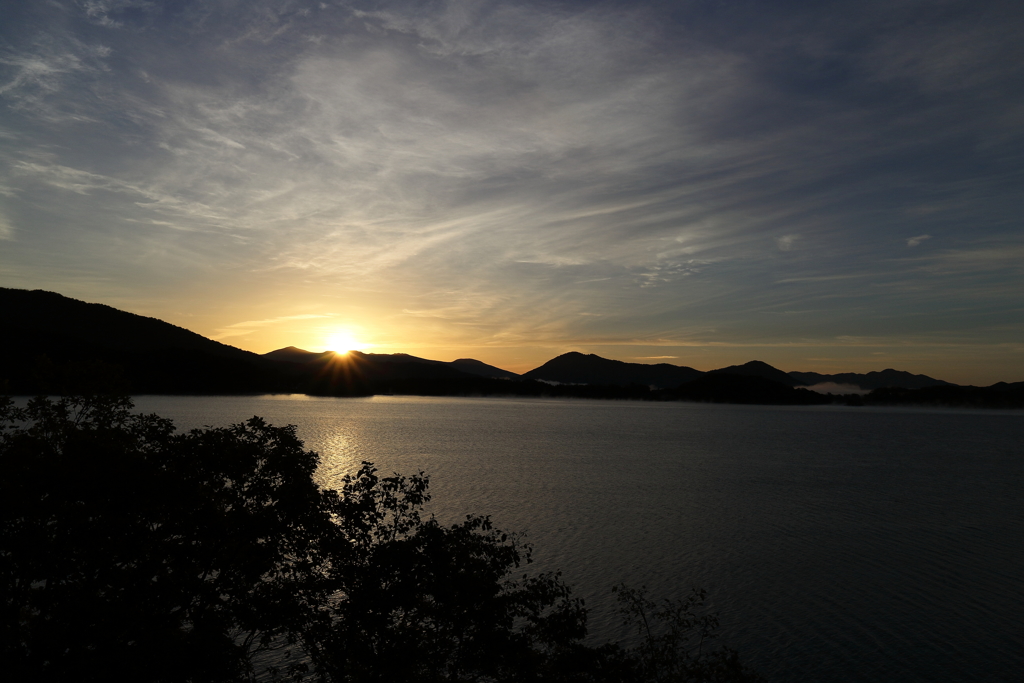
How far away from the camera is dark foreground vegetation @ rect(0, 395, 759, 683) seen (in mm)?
15148

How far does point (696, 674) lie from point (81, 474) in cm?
1966

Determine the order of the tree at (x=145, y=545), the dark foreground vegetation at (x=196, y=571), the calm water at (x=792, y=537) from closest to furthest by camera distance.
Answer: the tree at (x=145, y=545) < the dark foreground vegetation at (x=196, y=571) < the calm water at (x=792, y=537)

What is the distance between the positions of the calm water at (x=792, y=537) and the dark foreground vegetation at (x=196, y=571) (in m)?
10.4

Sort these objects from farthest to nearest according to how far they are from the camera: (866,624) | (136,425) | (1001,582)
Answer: (1001,582)
(866,624)
(136,425)

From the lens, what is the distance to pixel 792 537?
1802 inches

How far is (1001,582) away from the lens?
115 feet

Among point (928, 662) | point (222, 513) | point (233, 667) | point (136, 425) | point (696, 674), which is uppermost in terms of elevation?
point (136, 425)

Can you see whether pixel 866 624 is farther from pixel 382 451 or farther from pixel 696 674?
pixel 382 451

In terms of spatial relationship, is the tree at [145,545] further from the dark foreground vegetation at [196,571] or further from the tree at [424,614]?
the tree at [424,614]

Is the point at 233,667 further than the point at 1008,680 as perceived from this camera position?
No

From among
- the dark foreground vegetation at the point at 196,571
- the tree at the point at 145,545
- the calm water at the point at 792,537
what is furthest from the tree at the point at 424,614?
the calm water at the point at 792,537

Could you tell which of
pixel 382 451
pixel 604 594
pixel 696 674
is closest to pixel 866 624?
pixel 604 594

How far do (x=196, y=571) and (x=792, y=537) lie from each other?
43903mm

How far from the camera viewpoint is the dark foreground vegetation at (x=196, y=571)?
15148mm
